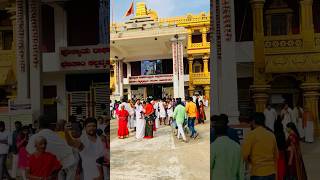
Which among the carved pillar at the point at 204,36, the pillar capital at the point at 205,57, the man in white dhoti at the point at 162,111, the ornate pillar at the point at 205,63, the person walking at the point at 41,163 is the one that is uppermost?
the carved pillar at the point at 204,36

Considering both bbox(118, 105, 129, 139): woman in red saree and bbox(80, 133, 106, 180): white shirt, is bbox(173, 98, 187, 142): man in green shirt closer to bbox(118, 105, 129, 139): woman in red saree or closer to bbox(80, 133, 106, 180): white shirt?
bbox(118, 105, 129, 139): woman in red saree

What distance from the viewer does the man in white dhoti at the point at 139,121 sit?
12.7ft

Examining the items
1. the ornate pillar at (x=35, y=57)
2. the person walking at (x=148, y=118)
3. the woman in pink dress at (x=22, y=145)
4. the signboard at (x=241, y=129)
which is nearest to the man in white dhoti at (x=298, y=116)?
the signboard at (x=241, y=129)

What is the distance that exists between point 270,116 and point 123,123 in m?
1.51

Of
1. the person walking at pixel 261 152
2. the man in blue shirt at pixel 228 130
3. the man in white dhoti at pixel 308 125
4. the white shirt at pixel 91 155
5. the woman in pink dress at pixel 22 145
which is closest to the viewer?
the person walking at pixel 261 152

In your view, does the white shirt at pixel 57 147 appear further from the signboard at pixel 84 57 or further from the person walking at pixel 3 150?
the signboard at pixel 84 57

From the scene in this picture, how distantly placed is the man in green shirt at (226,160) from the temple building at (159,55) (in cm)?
57

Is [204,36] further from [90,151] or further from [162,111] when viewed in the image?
[90,151]

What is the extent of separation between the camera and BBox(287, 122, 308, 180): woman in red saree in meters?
3.42

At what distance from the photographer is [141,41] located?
408 centimetres

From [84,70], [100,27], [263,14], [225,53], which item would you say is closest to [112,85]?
[84,70]

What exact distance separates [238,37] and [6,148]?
2632 mm

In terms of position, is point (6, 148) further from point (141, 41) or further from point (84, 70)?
point (141, 41)

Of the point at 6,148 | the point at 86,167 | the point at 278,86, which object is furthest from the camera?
the point at 6,148
